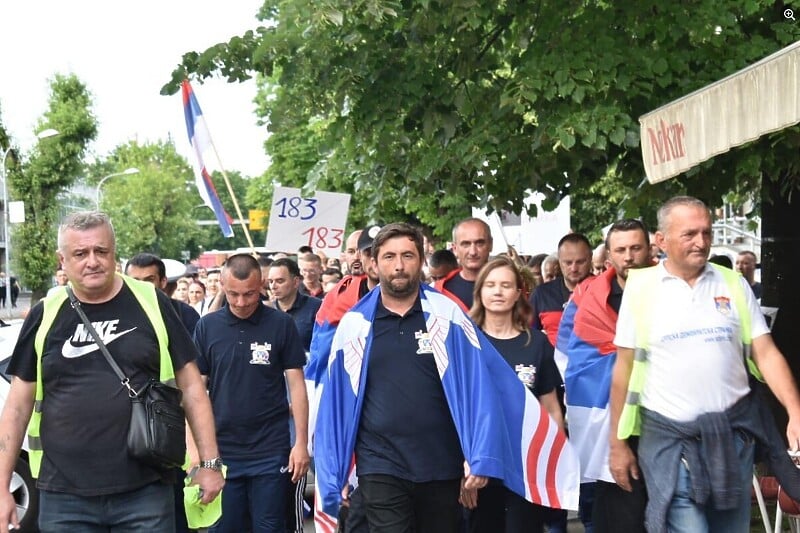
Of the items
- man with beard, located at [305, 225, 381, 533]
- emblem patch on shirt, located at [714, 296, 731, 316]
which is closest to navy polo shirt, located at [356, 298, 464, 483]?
man with beard, located at [305, 225, 381, 533]

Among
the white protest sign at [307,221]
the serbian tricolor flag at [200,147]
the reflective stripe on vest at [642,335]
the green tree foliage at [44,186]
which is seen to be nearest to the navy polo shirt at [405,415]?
→ the reflective stripe on vest at [642,335]

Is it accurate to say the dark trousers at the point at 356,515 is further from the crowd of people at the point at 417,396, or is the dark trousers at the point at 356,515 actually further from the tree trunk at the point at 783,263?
the tree trunk at the point at 783,263

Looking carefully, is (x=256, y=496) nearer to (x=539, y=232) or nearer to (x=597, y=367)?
(x=597, y=367)

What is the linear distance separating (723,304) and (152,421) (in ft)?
8.14

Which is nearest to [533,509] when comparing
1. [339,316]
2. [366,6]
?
[339,316]

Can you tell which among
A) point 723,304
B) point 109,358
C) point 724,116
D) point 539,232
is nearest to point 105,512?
point 109,358

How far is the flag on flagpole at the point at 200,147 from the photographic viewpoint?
1364 centimetres

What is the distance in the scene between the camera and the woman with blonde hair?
630 cm

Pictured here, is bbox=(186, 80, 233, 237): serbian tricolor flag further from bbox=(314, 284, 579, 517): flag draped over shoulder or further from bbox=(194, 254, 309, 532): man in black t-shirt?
bbox=(314, 284, 579, 517): flag draped over shoulder

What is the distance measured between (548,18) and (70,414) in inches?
237

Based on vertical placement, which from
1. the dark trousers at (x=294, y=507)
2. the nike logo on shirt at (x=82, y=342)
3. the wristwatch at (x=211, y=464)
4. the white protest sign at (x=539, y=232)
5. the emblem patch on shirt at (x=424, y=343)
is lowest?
the dark trousers at (x=294, y=507)

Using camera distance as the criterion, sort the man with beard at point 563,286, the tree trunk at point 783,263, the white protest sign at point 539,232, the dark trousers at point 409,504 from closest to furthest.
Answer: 1. the dark trousers at point 409,504
2. the man with beard at point 563,286
3. the tree trunk at point 783,263
4. the white protest sign at point 539,232

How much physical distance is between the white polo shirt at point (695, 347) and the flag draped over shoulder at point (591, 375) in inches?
39.0

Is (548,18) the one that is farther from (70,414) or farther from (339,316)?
(70,414)
